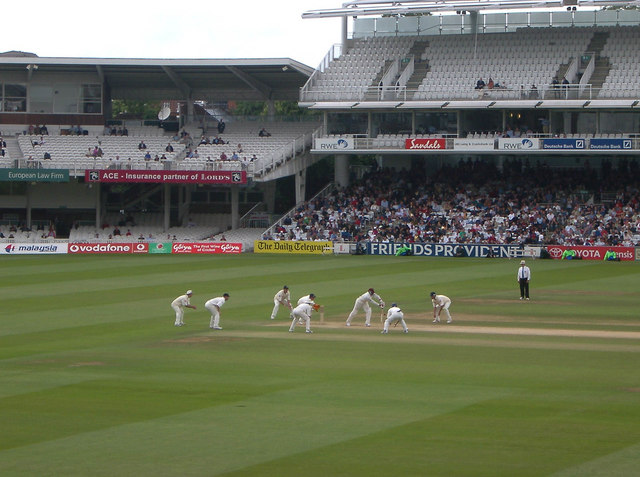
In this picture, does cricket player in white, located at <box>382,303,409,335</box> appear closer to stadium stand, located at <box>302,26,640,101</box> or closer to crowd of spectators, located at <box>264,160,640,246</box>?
crowd of spectators, located at <box>264,160,640,246</box>

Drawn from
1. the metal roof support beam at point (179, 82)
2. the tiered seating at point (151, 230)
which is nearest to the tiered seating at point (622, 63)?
the tiered seating at point (151, 230)

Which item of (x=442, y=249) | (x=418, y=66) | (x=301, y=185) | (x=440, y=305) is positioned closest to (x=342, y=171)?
(x=301, y=185)

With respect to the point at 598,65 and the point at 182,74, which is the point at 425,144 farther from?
the point at 182,74

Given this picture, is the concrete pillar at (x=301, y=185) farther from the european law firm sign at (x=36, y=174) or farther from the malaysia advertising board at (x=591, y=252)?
the malaysia advertising board at (x=591, y=252)

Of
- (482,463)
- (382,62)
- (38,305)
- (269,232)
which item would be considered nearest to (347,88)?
(382,62)

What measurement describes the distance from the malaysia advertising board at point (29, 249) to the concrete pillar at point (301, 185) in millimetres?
14689

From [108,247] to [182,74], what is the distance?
Answer: 15087 millimetres

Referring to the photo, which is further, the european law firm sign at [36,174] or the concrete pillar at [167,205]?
the concrete pillar at [167,205]

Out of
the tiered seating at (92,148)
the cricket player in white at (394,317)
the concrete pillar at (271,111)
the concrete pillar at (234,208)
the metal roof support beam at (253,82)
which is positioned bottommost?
the cricket player in white at (394,317)

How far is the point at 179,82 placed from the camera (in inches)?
2707

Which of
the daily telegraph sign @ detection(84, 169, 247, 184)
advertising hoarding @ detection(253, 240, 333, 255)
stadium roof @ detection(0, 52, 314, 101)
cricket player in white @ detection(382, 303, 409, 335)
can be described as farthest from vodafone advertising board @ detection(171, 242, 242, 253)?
cricket player in white @ detection(382, 303, 409, 335)

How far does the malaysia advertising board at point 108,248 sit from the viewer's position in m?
57.3

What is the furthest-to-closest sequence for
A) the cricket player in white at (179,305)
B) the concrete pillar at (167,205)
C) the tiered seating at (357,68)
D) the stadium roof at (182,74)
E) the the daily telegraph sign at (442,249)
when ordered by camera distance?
the stadium roof at (182,74) < the tiered seating at (357,68) < the concrete pillar at (167,205) < the the daily telegraph sign at (442,249) < the cricket player in white at (179,305)

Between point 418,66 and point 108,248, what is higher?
point 418,66
